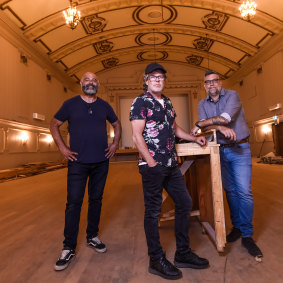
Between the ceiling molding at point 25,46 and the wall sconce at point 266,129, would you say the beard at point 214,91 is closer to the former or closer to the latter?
the ceiling molding at point 25,46

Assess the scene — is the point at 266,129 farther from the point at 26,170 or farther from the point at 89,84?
the point at 89,84

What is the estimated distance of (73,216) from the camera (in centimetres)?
194

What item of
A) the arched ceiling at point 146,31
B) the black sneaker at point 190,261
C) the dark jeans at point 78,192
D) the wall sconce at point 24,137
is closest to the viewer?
the black sneaker at point 190,261

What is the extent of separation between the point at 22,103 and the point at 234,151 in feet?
33.1

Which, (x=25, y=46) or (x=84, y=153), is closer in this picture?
(x=84, y=153)

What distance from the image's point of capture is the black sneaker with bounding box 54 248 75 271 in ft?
5.76

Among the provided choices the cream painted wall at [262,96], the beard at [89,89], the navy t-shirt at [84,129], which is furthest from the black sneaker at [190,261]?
the cream painted wall at [262,96]

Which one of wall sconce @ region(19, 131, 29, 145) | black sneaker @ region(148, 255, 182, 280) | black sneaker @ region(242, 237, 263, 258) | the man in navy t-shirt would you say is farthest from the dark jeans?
wall sconce @ region(19, 131, 29, 145)

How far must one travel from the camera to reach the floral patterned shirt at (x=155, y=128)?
1.63m

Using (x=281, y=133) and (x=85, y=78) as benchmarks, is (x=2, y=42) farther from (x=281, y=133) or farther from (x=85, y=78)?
(x=281, y=133)

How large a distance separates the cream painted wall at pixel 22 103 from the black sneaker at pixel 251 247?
874 centimetres

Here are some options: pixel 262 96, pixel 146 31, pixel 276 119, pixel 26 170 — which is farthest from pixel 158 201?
pixel 262 96

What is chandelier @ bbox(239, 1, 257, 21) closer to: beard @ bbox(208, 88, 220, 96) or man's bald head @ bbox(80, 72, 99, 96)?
beard @ bbox(208, 88, 220, 96)

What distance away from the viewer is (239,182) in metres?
2.02
